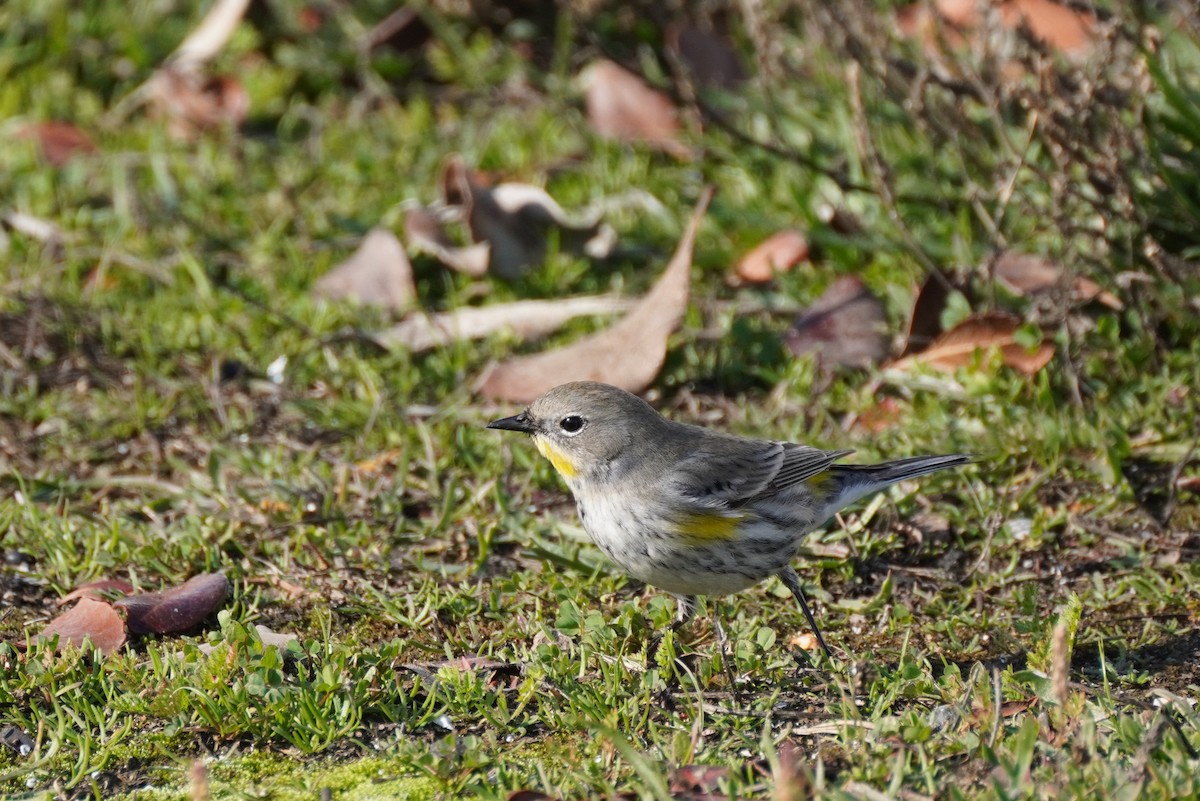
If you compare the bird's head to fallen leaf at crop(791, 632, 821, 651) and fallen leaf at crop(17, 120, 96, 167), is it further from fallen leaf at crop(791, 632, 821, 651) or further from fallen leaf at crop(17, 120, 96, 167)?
fallen leaf at crop(17, 120, 96, 167)

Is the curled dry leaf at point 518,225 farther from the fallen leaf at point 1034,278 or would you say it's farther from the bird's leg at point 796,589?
the bird's leg at point 796,589

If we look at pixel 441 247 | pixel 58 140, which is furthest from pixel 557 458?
pixel 58 140

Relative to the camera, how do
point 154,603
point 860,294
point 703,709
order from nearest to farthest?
point 703,709, point 154,603, point 860,294

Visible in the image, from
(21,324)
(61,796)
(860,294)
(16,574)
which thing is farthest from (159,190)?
(61,796)

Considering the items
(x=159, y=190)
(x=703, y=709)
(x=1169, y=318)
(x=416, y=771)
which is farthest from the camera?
(x=159, y=190)

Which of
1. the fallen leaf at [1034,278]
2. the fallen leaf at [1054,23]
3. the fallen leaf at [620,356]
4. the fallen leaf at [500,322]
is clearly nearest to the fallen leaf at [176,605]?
the fallen leaf at [620,356]

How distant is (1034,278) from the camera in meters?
6.34

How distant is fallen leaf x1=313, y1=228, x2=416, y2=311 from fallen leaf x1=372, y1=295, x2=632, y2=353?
235 mm

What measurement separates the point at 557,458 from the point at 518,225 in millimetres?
2353

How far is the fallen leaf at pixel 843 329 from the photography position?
630cm

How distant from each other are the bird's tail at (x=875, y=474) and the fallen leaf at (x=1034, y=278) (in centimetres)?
134

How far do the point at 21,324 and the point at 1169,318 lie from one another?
5026 millimetres

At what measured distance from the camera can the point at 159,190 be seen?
782 centimetres

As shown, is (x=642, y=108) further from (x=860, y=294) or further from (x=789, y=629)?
(x=789, y=629)
